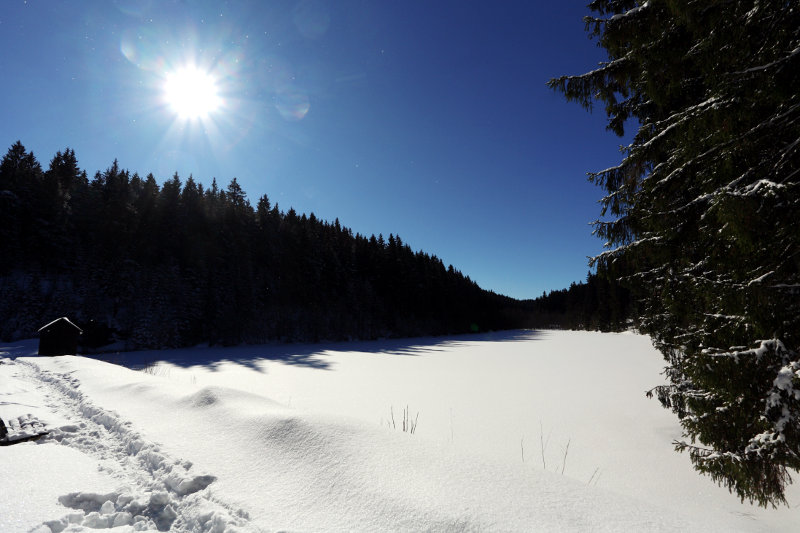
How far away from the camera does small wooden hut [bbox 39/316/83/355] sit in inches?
693

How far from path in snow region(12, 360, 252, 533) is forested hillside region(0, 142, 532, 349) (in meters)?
32.2

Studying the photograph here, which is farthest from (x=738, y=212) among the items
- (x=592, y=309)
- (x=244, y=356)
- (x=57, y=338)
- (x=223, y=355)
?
→ (x=592, y=309)

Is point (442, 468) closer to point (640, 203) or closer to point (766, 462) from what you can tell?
point (766, 462)

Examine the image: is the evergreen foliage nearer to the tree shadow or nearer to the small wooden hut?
the tree shadow

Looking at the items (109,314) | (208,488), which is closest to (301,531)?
(208,488)

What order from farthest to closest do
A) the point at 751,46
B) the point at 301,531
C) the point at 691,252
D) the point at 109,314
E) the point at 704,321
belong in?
the point at 109,314, the point at 691,252, the point at 704,321, the point at 751,46, the point at 301,531

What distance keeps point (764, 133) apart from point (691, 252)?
168 cm

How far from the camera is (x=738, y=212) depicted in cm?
278

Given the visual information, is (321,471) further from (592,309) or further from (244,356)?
(592,309)

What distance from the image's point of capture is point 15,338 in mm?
26484

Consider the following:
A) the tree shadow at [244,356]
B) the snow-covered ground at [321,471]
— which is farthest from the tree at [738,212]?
the tree shadow at [244,356]

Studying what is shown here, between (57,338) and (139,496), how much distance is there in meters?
22.1

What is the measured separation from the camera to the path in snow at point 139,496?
2738mm

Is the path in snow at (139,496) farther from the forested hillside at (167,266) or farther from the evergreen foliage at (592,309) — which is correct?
the evergreen foliage at (592,309)
